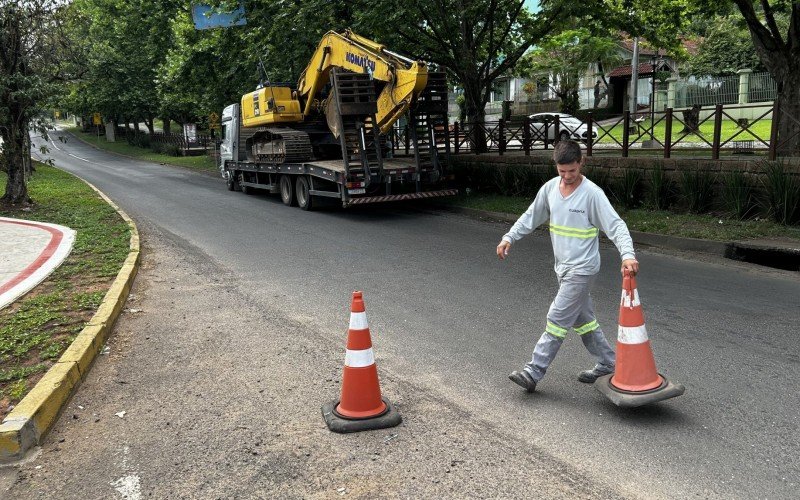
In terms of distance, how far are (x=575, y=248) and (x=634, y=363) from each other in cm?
82

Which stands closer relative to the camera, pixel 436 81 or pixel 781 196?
pixel 781 196

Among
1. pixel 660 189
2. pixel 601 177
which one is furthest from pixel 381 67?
pixel 660 189

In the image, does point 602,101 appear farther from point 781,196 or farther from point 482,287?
point 482,287

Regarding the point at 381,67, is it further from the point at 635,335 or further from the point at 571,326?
the point at 635,335

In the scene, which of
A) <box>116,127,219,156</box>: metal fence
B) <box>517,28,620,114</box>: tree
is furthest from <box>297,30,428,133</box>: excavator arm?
<box>517,28,620,114</box>: tree

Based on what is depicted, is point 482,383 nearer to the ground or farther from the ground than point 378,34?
nearer to the ground

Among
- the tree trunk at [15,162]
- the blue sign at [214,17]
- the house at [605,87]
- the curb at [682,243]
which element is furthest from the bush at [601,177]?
the house at [605,87]

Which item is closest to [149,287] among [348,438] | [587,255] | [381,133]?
[348,438]

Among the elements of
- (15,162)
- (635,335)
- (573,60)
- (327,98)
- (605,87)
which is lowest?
(635,335)

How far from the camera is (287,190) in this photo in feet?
53.0

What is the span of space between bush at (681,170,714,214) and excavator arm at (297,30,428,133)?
5.15 m

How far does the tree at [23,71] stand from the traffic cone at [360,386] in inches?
449

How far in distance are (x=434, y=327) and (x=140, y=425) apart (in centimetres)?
274

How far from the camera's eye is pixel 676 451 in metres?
3.57
